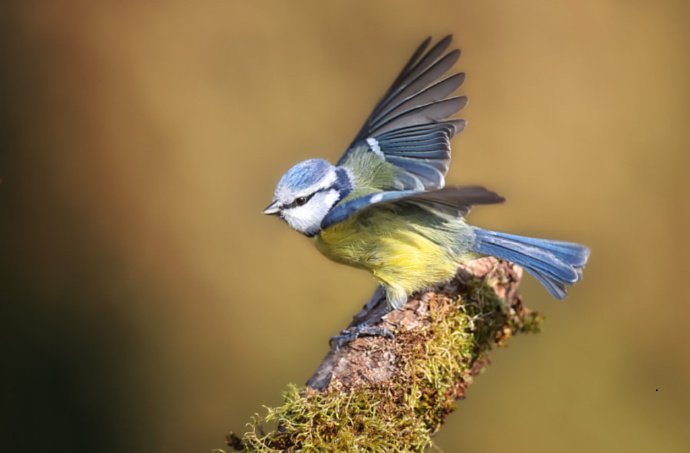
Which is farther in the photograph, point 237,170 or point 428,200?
point 237,170

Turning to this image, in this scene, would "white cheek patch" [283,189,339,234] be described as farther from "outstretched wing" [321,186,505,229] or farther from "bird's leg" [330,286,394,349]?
"bird's leg" [330,286,394,349]

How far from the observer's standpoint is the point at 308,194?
248 cm

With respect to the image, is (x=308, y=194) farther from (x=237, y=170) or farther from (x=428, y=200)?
(x=237, y=170)

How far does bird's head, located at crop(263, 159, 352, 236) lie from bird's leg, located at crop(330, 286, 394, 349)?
31 cm

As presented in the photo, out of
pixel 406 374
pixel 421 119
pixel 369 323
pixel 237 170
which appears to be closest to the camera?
pixel 406 374

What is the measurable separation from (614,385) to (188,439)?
2366 millimetres

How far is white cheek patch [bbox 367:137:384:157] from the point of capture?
9.24 ft

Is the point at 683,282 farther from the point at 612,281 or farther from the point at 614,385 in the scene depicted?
the point at 614,385

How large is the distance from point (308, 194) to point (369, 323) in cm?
52

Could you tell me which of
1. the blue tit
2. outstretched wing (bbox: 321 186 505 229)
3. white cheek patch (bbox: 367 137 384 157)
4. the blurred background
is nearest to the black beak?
the blue tit

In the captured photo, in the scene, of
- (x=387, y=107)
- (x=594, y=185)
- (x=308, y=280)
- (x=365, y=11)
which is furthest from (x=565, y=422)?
(x=365, y=11)

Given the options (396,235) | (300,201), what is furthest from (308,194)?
(396,235)

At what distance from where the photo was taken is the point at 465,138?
14.3ft

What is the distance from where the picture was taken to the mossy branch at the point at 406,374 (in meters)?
1.73
